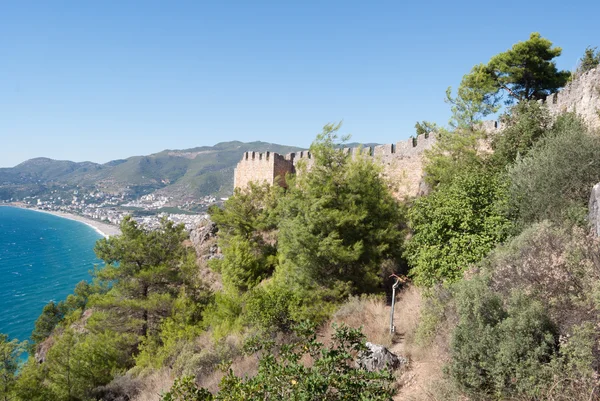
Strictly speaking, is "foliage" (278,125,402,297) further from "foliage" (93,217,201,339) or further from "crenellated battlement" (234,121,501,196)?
"foliage" (93,217,201,339)

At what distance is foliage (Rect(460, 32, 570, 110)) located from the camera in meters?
20.5

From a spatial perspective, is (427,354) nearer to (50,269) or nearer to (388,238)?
(388,238)

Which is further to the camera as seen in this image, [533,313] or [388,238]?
[388,238]

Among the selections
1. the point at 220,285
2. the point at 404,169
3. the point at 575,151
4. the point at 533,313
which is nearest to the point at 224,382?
the point at 533,313

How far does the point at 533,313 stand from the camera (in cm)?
548

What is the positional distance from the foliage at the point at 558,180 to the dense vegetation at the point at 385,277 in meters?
0.03

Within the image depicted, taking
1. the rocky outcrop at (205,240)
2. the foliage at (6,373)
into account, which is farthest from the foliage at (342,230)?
the rocky outcrop at (205,240)

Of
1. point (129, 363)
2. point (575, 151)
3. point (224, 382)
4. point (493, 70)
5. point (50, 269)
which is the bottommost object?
point (50, 269)

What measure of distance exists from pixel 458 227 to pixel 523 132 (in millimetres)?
5390

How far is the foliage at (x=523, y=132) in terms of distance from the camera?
42.0 feet

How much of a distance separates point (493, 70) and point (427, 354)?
19.8m

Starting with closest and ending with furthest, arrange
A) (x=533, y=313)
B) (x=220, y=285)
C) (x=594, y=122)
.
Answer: (x=533, y=313)
(x=594, y=122)
(x=220, y=285)

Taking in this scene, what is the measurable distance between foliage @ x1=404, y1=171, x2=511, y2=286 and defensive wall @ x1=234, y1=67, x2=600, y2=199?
4509 millimetres

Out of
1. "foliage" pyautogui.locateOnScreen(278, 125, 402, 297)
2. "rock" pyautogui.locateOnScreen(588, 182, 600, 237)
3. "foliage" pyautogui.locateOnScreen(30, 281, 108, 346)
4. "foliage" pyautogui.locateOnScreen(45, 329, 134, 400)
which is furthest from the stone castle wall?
"foliage" pyautogui.locateOnScreen(30, 281, 108, 346)
